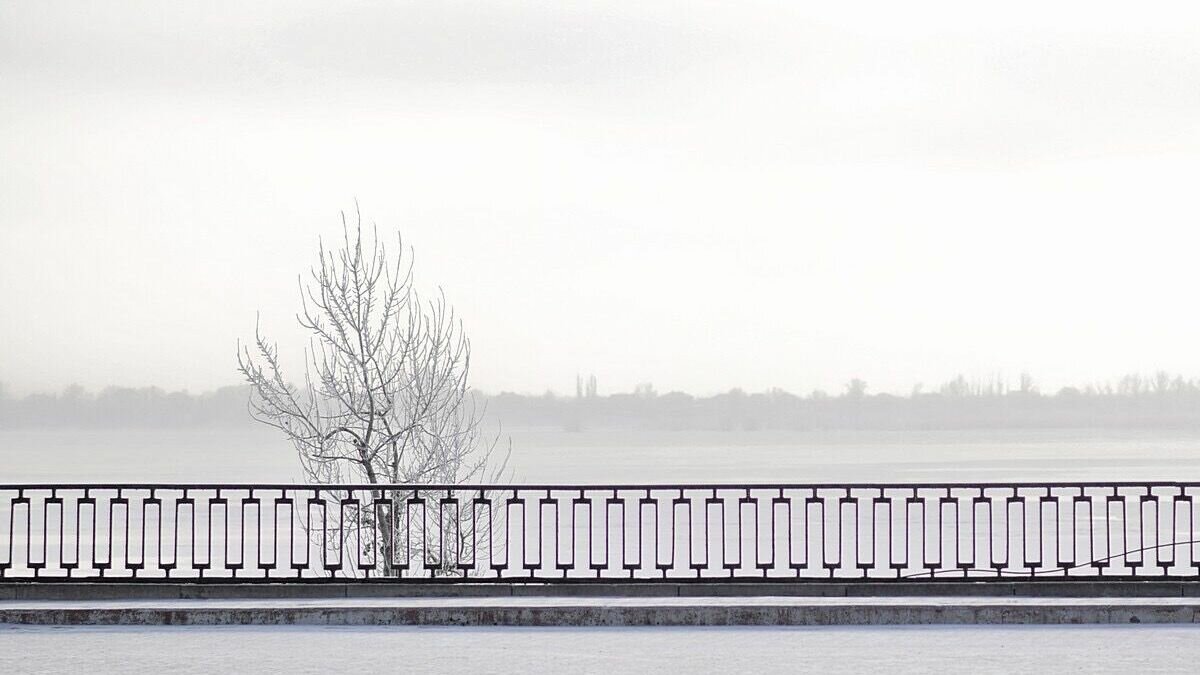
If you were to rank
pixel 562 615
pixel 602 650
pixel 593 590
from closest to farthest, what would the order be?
pixel 602 650 → pixel 562 615 → pixel 593 590

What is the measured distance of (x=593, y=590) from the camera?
14.4 metres

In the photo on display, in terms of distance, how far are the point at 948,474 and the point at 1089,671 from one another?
358 feet

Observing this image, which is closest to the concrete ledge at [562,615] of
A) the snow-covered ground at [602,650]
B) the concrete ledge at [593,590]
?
the snow-covered ground at [602,650]

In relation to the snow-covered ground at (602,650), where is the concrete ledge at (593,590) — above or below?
above

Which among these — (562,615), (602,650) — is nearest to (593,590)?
(562,615)

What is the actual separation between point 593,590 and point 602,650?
269 centimetres

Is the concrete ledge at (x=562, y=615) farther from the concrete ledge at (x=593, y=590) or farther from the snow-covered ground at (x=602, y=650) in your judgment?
the concrete ledge at (x=593, y=590)

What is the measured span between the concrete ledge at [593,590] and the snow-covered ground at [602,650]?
1.33 m

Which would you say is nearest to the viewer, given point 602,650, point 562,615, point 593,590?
point 602,650

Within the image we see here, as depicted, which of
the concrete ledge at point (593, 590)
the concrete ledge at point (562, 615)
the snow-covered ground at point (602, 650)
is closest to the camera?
the snow-covered ground at point (602, 650)

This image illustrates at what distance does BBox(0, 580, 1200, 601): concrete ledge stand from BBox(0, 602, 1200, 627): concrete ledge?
0.98m

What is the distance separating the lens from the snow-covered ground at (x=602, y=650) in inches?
428

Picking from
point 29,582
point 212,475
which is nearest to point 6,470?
point 212,475

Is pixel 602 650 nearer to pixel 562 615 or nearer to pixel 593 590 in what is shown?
pixel 562 615
